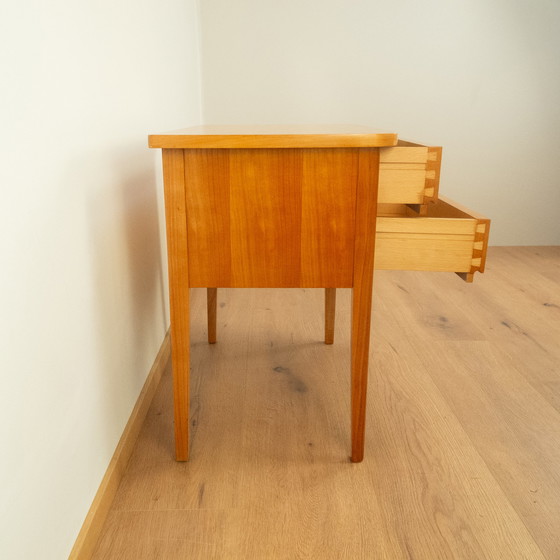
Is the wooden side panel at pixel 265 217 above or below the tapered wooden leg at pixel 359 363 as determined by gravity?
above

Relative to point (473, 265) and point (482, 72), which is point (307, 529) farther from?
point (482, 72)

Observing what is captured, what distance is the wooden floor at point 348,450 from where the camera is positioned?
943 mm

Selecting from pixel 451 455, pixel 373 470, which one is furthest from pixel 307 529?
pixel 451 455

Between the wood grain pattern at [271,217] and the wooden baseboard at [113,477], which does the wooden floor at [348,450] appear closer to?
the wooden baseboard at [113,477]

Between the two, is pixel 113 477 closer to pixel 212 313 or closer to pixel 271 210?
pixel 271 210

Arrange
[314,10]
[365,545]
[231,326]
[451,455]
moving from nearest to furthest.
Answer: [365,545] → [451,455] → [231,326] → [314,10]

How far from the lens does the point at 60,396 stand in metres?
0.80

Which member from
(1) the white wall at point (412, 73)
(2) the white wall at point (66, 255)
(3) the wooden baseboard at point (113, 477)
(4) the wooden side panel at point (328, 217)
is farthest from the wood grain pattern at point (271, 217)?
(1) the white wall at point (412, 73)

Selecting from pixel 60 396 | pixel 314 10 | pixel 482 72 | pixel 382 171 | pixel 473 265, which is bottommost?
pixel 60 396

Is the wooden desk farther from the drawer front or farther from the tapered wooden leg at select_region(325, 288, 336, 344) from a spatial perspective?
the tapered wooden leg at select_region(325, 288, 336, 344)

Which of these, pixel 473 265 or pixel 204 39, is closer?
pixel 473 265

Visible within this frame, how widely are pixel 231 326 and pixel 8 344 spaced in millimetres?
1247

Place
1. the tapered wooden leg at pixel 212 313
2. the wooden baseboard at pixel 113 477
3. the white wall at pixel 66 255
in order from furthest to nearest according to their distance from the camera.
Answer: the tapered wooden leg at pixel 212 313 < the wooden baseboard at pixel 113 477 < the white wall at pixel 66 255

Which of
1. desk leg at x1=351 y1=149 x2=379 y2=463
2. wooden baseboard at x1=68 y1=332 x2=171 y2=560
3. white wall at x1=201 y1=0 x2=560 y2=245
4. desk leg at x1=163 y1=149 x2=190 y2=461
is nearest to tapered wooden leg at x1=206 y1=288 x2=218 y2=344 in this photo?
wooden baseboard at x1=68 y1=332 x2=171 y2=560
